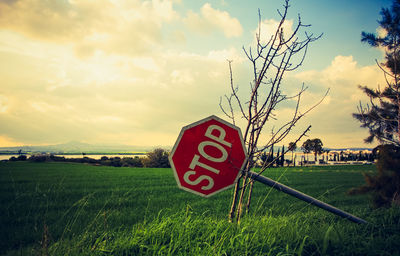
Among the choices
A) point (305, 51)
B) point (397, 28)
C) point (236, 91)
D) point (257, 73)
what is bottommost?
point (236, 91)

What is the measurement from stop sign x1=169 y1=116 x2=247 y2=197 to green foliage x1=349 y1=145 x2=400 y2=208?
16.0 ft

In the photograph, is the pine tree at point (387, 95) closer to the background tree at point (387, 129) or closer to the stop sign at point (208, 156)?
the background tree at point (387, 129)

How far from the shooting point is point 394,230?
292 centimetres

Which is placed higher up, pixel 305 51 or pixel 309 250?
pixel 305 51

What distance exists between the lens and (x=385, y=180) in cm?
492

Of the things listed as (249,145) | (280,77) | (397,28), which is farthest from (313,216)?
(397,28)

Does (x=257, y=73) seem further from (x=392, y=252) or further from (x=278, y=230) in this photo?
(x=392, y=252)

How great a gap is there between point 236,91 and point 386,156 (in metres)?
4.34

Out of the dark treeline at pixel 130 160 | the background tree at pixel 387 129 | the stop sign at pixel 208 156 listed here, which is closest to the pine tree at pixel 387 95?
the background tree at pixel 387 129

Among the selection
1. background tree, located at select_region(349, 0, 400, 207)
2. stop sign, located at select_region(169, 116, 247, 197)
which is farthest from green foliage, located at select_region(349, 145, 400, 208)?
stop sign, located at select_region(169, 116, 247, 197)

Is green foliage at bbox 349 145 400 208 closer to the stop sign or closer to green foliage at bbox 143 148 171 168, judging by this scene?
the stop sign

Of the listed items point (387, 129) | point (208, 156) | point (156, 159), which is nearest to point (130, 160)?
point (156, 159)

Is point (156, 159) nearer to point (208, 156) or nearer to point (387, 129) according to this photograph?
point (387, 129)

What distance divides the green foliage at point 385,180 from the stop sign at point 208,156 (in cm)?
488
